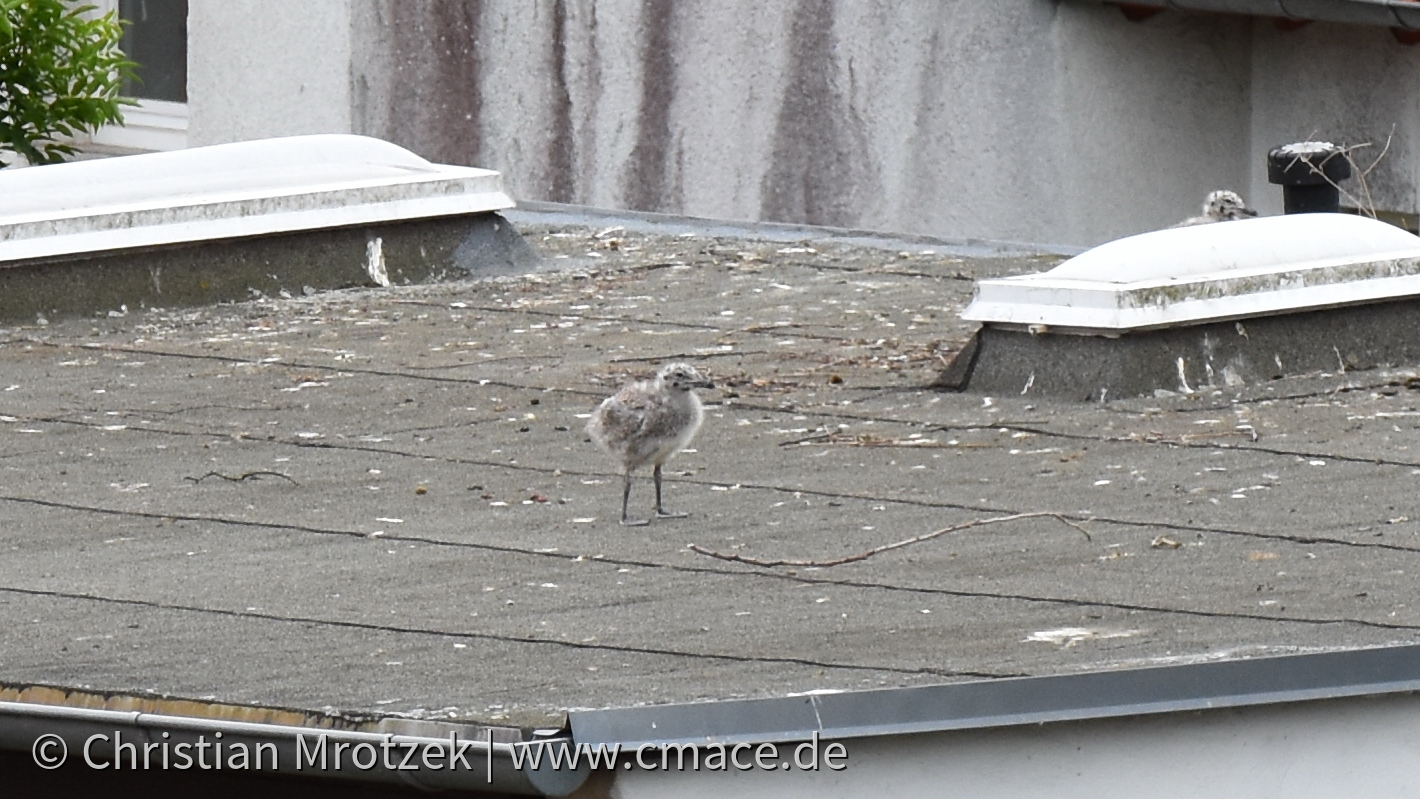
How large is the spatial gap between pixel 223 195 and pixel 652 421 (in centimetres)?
406

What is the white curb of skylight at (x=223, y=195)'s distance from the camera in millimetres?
9938

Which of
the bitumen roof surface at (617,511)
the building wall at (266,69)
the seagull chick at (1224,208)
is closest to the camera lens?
the bitumen roof surface at (617,511)

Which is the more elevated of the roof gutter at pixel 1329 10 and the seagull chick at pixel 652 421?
the roof gutter at pixel 1329 10

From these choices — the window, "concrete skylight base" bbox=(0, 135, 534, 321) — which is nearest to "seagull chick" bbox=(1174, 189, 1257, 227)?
"concrete skylight base" bbox=(0, 135, 534, 321)

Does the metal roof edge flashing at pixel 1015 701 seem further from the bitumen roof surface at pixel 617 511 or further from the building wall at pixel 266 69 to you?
the building wall at pixel 266 69

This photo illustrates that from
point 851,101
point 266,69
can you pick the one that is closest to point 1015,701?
point 851,101

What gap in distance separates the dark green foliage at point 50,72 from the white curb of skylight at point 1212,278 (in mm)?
6132

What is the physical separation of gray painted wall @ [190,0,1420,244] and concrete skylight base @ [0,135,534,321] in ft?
12.8

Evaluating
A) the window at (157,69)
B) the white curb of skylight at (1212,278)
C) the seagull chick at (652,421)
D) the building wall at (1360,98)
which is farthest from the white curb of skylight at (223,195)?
the window at (157,69)

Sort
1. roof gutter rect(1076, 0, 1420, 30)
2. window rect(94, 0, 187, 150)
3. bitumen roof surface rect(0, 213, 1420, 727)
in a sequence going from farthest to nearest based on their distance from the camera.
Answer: window rect(94, 0, 187, 150) → roof gutter rect(1076, 0, 1420, 30) → bitumen roof surface rect(0, 213, 1420, 727)

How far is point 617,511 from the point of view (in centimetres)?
684

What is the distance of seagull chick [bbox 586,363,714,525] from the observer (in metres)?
6.84

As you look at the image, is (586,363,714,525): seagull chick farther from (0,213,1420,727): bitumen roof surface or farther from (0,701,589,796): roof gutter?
(0,701,589,796): roof gutter

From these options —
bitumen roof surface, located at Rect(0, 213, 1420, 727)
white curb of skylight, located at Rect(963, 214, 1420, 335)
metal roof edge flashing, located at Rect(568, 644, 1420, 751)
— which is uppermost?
white curb of skylight, located at Rect(963, 214, 1420, 335)
